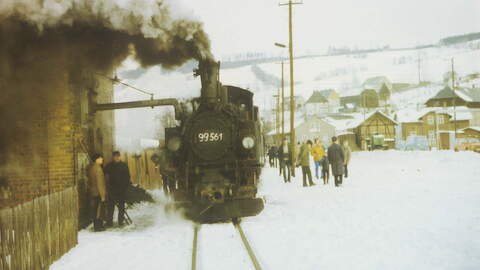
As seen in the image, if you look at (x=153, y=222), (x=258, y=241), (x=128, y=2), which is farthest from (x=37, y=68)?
(x=258, y=241)

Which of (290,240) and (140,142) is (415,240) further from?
(140,142)

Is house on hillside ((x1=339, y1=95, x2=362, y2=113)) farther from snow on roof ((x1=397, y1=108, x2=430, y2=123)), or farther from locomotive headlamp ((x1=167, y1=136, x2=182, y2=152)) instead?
locomotive headlamp ((x1=167, y1=136, x2=182, y2=152))

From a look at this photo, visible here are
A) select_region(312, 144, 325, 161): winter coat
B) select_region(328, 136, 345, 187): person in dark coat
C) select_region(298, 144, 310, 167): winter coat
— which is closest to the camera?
select_region(328, 136, 345, 187): person in dark coat

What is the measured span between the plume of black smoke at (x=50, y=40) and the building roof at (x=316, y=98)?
99.6 m

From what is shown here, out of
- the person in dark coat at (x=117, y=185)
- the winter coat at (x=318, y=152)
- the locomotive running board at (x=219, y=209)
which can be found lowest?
the locomotive running board at (x=219, y=209)

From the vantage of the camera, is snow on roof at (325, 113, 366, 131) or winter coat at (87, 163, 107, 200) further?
snow on roof at (325, 113, 366, 131)

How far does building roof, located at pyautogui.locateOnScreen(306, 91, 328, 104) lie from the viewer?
107312 millimetres

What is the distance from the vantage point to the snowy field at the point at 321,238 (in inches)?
239

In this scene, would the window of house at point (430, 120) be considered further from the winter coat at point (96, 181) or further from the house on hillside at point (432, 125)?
the winter coat at point (96, 181)

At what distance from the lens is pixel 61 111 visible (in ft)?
29.9

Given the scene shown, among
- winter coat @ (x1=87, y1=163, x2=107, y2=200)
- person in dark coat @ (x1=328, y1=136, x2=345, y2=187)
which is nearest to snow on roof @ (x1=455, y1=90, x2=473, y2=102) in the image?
person in dark coat @ (x1=328, y1=136, x2=345, y2=187)

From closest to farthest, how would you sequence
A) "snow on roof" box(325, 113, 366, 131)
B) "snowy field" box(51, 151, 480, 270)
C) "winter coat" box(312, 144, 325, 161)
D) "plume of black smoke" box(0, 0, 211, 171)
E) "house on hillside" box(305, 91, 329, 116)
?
"snowy field" box(51, 151, 480, 270), "plume of black smoke" box(0, 0, 211, 171), "winter coat" box(312, 144, 325, 161), "snow on roof" box(325, 113, 366, 131), "house on hillside" box(305, 91, 329, 116)

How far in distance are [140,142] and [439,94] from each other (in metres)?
45.2

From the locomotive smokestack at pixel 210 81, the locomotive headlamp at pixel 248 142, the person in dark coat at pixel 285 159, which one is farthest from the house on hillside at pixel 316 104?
the locomotive headlamp at pixel 248 142
